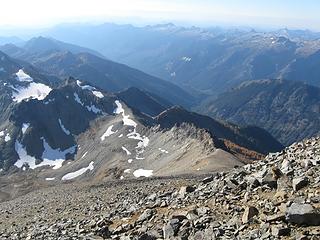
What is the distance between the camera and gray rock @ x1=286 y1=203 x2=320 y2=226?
2197cm

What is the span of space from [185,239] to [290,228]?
5319mm

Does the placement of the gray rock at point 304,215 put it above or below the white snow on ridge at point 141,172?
above

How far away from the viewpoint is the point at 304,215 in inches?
871

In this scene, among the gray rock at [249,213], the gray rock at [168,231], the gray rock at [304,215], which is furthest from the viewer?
the gray rock at [168,231]

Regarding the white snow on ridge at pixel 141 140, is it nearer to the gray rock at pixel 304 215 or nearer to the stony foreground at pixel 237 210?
the stony foreground at pixel 237 210

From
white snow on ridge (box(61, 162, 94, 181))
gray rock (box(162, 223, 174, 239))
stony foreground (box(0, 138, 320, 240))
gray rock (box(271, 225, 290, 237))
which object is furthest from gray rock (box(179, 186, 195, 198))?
white snow on ridge (box(61, 162, 94, 181))

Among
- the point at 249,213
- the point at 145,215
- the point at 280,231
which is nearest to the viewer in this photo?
the point at 280,231

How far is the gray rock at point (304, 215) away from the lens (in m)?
22.0

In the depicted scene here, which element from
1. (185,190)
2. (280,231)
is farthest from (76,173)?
(280,231)

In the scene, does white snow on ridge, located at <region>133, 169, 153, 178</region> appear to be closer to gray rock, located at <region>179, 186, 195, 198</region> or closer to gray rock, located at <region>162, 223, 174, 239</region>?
gray rock, located at <region>179, 186, 195, 198</region>


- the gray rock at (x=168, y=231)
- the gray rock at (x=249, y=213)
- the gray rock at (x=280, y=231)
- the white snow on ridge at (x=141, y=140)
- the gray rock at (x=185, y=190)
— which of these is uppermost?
the gray rock at (x=280, y=231)

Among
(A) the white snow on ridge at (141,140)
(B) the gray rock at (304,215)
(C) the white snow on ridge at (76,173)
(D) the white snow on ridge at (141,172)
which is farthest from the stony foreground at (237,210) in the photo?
(A) the white snow on ridge at (141,140)

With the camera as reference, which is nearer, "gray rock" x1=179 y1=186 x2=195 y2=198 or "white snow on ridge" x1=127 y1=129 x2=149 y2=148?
"gray rock" x1=179 y1=186 x2=195 y2=198

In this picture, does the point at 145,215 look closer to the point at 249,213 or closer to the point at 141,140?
the point at 249,213
